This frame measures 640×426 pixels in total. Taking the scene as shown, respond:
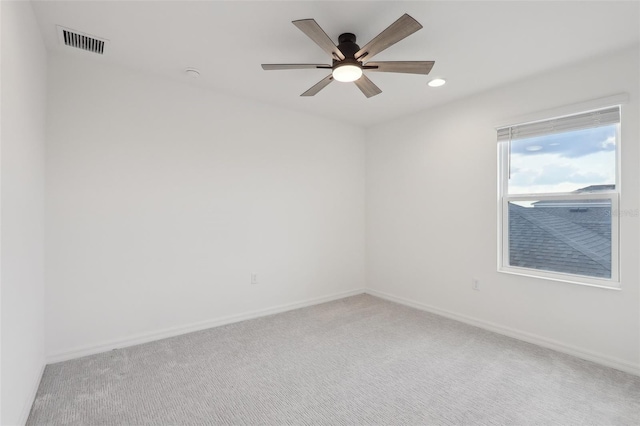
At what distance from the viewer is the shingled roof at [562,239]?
103 inches

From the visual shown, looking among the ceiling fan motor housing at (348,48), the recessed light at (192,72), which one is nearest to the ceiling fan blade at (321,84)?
the ceiling fan motor housing at (348,48)

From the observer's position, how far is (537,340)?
287cm

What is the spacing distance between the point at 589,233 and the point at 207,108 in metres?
3.82

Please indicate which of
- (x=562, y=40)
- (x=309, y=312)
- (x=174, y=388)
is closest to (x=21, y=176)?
(x=174, y=388)

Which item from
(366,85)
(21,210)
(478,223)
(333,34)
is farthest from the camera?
(478,223)

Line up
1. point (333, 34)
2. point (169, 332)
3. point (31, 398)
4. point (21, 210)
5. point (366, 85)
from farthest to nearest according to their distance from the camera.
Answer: point (169, 332) < point (366, 85) < point (333, 34) < point (31, 398) < point (21, 210)

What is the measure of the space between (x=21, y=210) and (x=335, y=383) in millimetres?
2266

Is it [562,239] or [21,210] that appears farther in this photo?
[562,239]

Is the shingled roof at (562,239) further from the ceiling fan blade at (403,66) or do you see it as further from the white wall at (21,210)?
the white wall at (21,210)

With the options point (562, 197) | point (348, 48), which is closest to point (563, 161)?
point (562, 197)

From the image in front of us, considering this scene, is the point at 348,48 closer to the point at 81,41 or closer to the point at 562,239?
the point at 81,41

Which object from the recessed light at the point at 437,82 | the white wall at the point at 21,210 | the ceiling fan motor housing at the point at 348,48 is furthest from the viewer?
the recessed light at the point at 437,82

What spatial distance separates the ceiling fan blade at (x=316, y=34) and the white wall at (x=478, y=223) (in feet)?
6.63

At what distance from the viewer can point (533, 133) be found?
296 centimetres
